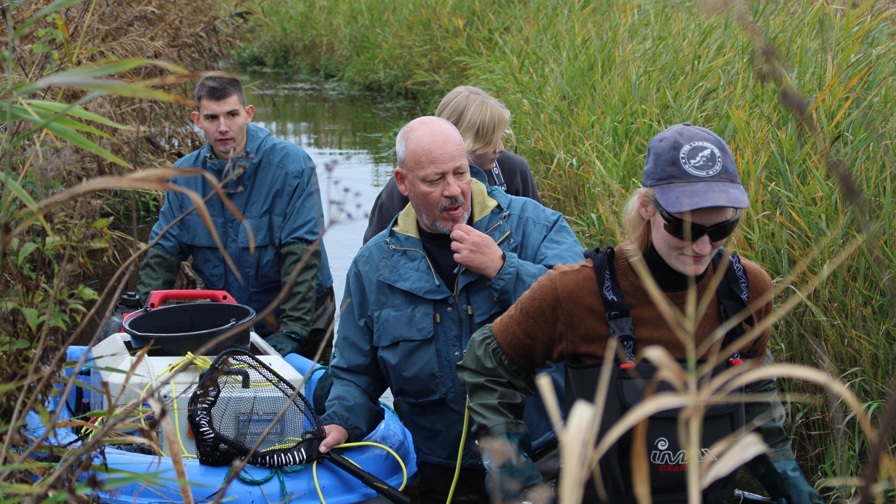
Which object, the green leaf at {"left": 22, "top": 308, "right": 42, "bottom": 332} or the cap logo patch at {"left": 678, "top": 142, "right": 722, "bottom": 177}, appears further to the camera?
the cap logo patch at {"left": 678, "top": 142, "right": 722, "bottom": 177}

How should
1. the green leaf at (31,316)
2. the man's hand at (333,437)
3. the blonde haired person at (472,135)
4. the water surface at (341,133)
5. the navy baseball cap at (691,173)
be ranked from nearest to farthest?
the green leaf at (31,316) → the navy baseball cap at (691,173) → the man's hand at (333,437) → the blonde haired person at (472,135) → the water surface at (341,133)

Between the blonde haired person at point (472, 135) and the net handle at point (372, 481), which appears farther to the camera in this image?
the blonde haired person at point (472, 135)

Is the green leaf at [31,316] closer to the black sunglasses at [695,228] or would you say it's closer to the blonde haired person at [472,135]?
the black sunglasses at [695,228]

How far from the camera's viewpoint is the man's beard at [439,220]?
3396 millimetres

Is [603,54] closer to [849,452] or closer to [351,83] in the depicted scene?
[849,452]

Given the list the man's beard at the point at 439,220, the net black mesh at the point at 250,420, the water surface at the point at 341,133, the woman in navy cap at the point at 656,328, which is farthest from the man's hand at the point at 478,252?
the water surface at the point at 341,133

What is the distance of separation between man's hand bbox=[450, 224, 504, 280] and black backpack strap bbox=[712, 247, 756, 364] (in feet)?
2.87

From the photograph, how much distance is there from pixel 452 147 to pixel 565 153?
9.31 feet

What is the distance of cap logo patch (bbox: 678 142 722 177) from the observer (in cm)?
244

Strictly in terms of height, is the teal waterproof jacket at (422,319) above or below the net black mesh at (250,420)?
above

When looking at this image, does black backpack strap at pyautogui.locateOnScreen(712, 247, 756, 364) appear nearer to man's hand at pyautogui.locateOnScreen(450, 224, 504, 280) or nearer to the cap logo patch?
the cap logo patch

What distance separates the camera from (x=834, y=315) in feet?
12.3

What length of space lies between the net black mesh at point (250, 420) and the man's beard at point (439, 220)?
680 millimetres

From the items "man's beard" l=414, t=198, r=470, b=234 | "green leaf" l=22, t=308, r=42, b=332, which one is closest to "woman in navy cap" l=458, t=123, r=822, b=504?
"man's beard" l=414, t=198, r=470, b=234
